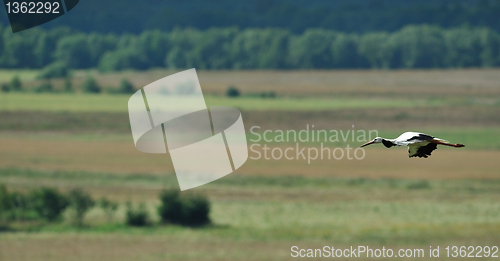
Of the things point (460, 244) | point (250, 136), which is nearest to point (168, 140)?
point (250, 136)

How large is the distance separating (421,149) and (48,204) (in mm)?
63564

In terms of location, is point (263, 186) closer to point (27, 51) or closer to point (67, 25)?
point (27, 51)

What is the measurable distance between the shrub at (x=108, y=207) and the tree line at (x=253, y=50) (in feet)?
288

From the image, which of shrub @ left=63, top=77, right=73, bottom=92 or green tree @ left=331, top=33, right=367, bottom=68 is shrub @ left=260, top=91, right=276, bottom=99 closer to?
shrub @ left=63, top=77, right=73, bottom=92

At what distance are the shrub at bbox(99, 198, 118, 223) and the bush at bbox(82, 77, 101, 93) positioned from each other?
74.2 meters

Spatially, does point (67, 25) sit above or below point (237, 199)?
below

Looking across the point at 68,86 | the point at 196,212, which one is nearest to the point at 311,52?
the point at 68,86

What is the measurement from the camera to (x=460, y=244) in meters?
49.0

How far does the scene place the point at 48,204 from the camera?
65.6m

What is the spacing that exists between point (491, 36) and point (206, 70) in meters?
48.7

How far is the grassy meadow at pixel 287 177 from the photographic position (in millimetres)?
54594

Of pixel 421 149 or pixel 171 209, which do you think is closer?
pixel 421 149

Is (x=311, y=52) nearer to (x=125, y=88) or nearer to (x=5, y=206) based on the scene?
(x=125, y=88)

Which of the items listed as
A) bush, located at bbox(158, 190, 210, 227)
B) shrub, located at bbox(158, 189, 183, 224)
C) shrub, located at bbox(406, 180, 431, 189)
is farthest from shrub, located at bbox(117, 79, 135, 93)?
shrub, located at bbox(158, 189, 183, 224)
